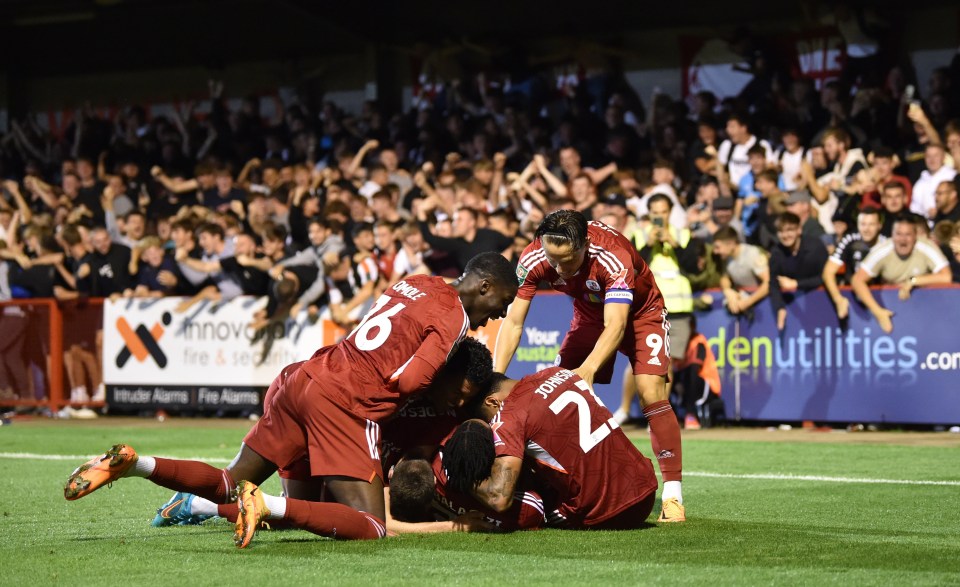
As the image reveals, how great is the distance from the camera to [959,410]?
1386cm

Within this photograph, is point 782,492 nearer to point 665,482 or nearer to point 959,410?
point 665,482

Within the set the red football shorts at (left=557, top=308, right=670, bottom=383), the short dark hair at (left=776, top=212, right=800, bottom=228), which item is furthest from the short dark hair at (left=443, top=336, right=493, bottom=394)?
the short dark hair at (left=776, top=212, right=800, bottom=228)

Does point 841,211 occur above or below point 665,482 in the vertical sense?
above

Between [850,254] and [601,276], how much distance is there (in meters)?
6.64

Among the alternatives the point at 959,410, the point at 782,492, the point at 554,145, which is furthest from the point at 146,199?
the point at 782,492

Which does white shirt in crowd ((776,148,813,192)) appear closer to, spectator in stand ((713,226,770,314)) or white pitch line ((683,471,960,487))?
spectator in stand ((713,226,770,314))

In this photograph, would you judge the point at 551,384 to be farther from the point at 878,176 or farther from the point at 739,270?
the point at 878,176

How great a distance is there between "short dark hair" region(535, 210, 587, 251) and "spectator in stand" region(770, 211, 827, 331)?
6.72 meters

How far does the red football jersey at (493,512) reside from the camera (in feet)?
25.2

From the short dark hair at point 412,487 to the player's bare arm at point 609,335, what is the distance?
4.31 ft

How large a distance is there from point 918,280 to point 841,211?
171 cm

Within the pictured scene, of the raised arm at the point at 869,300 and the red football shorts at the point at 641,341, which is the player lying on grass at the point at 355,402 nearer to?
the red football shorts at the point at 641,341

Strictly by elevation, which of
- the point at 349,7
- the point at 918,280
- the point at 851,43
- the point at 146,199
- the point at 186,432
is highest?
the point at 349,7

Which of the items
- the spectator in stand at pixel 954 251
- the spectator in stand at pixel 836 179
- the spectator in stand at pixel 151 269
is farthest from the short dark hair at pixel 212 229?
the spectator in stand at pixel 954 251
